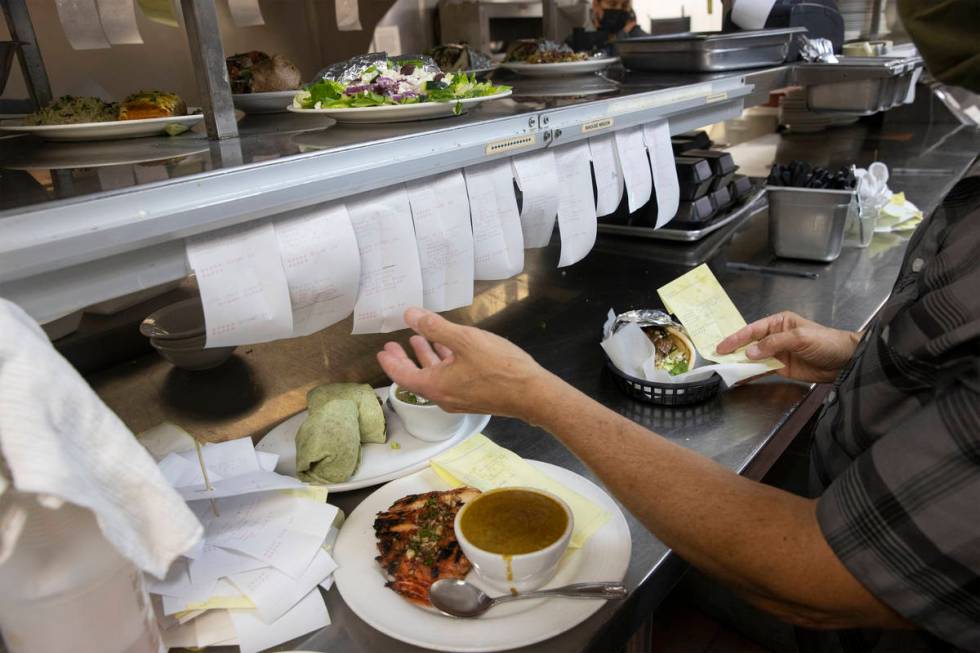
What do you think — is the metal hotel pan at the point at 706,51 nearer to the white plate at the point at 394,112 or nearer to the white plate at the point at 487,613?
the white plate at the point at 394,112

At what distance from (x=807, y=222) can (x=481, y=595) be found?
1.60 meters

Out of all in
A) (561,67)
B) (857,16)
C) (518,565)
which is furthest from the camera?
(857,16)

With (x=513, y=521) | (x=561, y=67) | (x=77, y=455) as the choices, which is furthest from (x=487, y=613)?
(x=561, y=67)

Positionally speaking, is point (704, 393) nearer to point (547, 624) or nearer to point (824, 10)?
point (547, 624)

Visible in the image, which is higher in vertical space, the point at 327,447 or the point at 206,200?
the point at 206,200

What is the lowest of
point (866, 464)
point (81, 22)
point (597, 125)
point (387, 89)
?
point (866, 464)

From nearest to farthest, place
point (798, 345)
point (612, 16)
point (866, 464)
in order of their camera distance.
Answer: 1. point (866, 464)
2. point (798, 345)
3. point (612, 16)

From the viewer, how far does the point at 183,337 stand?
1417mm

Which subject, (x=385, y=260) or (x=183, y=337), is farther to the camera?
(x=183, y=337)

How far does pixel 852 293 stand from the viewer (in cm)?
178

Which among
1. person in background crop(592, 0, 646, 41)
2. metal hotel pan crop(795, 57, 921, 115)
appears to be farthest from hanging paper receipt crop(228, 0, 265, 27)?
person in background crop(592, 0, 646, 41)

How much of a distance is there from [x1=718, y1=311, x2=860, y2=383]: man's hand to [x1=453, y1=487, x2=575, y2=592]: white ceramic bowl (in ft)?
2.10

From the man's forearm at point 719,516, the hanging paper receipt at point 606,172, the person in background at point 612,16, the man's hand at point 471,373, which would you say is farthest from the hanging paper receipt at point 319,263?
the person in background at point 612,16

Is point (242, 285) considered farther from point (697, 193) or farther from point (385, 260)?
point (697, 193)
